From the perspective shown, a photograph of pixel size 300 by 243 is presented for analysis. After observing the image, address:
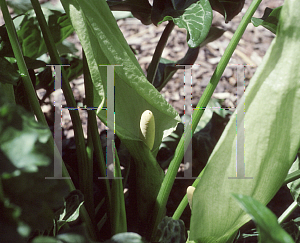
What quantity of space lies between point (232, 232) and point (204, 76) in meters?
0.70

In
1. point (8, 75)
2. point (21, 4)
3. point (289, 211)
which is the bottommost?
point (289, 211)

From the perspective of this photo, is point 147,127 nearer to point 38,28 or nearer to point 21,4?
point 38,28

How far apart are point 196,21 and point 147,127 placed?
16 centimetres

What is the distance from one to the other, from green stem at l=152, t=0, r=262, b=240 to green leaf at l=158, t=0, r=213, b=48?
4 centimetres

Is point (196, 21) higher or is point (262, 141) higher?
point (196, 21)

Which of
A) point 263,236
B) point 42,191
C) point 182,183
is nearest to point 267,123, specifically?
point 263,236

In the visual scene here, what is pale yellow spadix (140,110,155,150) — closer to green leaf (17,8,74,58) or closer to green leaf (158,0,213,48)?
green leaf (158,0,213,48)

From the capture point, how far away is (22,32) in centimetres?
61

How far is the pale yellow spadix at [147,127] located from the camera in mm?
428

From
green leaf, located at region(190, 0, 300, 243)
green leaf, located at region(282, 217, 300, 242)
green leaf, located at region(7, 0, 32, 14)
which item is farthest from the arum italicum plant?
green leaf, located at region(7, 0, 32, 14)

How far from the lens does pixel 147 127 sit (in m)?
0.43

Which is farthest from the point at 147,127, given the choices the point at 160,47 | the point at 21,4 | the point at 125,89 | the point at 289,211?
the point at 21,4

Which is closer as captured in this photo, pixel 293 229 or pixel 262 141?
pixel 262 141

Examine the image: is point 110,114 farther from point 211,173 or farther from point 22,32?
point 22,32
